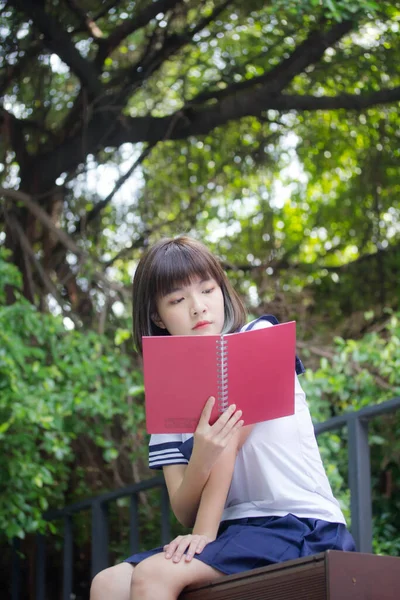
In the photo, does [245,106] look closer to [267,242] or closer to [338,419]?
[267,242]

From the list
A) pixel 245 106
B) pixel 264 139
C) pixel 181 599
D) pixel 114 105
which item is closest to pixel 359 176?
pixel 264 139

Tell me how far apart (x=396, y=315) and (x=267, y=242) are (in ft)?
4.62

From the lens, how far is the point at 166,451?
1958 mm

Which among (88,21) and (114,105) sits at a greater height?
(88,21)

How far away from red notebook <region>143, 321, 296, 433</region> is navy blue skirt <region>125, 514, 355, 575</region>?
0.21 meters

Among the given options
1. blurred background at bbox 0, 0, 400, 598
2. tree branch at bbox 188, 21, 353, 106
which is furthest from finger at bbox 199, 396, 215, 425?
tree branch at bbox 188, 21, 353, 106

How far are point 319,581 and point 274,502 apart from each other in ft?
1.09

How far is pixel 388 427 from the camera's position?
339 centimetres

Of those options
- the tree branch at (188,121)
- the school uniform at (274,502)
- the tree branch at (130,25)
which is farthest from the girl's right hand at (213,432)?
the tree branch at (130,25)

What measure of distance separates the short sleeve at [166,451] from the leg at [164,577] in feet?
0.98

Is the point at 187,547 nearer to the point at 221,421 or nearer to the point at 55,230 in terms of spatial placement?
the point at 221,421

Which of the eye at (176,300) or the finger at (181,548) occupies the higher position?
the eye at (176,300)

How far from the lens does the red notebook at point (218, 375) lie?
1732mm

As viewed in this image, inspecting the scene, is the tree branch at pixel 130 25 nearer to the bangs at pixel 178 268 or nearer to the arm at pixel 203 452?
the bangs at pixel 178 268
